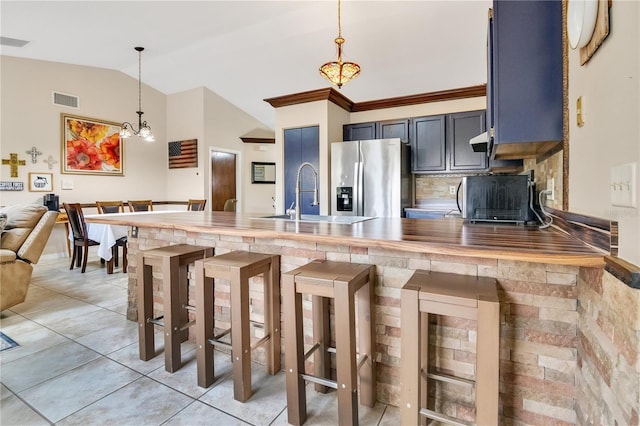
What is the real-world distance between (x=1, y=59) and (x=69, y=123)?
107cm

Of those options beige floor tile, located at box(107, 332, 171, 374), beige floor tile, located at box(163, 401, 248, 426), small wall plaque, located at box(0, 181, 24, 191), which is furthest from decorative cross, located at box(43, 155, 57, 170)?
beige floor tile, located at box(163, 401, 248, 426)

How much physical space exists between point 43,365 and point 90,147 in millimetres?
4576

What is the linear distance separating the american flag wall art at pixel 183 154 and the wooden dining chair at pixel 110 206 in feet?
4.43

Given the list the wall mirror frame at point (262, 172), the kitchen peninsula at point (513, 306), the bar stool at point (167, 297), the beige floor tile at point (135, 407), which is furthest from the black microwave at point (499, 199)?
the wall mirror frame at point (262, 172)

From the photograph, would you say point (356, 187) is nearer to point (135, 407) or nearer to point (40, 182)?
point (135, 407)

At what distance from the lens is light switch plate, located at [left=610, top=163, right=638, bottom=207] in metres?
0.73

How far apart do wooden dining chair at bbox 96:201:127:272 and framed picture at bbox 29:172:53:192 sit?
711 millimetres

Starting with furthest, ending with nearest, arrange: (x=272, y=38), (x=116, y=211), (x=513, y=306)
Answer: (x=116, y=211) → (x=272, y=38) → (x=513, y=306)

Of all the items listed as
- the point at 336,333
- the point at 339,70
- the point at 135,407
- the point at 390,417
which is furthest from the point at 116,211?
the point at 390,417

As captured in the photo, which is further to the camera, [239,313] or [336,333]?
[239,313]

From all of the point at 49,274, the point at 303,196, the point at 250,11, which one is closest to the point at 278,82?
the point at 250,11

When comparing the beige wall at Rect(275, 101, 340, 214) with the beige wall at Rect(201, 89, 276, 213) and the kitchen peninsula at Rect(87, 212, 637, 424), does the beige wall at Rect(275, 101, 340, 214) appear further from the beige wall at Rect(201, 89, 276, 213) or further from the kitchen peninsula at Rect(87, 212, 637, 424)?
the kitchen peninsula at Rect(87, 212, 637, 424)

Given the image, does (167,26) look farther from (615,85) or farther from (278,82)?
(615,85)

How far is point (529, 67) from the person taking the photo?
137 centimetres
